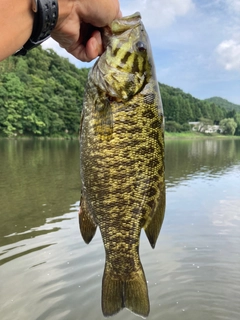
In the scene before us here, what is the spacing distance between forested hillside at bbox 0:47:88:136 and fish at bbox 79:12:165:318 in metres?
53.1

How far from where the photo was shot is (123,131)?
2.03m

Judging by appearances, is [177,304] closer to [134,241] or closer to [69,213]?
[134,241]

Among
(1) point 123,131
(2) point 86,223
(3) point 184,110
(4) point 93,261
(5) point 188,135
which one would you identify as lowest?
(5) point 188,135

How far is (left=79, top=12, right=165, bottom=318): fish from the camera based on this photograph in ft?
6.68

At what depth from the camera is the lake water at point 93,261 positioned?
5707 millimetres

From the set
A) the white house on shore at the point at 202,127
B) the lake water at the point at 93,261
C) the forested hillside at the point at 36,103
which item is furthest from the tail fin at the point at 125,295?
the white house on shore at the point at 202,127

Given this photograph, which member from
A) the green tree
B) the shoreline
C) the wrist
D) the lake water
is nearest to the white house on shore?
the shoreline

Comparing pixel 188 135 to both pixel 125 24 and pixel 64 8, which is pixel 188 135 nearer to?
pixel 125 24

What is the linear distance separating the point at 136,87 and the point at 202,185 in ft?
51.5

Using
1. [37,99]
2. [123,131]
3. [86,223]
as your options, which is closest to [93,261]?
[86,223]

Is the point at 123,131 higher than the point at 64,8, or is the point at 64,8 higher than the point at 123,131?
the point at 64,8

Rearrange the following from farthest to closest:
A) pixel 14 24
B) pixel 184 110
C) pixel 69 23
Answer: pixel 184 110 → pixel 69 23 → pixel 14 24

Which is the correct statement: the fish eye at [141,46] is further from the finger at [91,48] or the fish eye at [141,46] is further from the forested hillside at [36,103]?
the forested hillside at [36,103]

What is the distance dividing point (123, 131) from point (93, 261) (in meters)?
5.75
